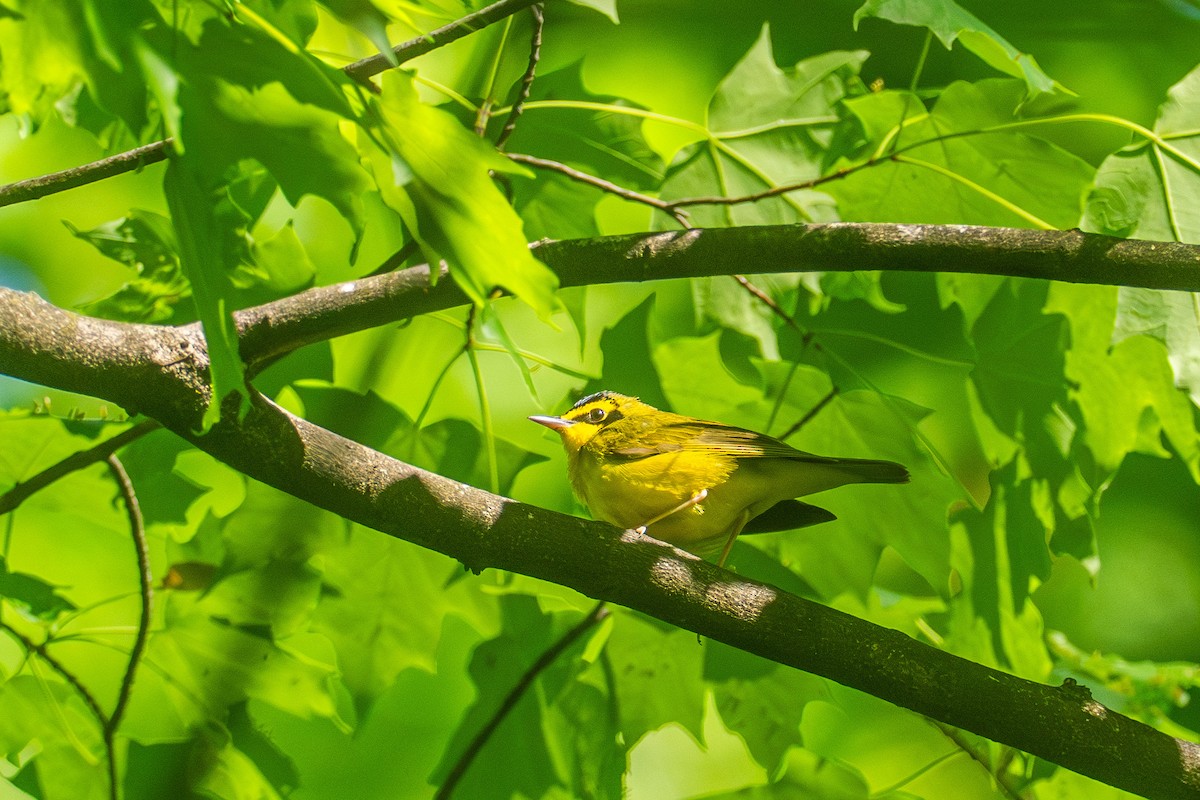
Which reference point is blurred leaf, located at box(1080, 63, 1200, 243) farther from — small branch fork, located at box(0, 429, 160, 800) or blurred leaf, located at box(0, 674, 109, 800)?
blurred leaf, located at box(0, 674, 109, 800)

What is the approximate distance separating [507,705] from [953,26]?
1.85 metres

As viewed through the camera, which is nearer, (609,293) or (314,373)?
(314,373)

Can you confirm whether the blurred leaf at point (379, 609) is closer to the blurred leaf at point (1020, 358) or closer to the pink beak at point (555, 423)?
the pink beak at point (555, 423)

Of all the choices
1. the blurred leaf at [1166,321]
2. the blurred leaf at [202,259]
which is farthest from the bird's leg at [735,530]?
the blurred leaf at [202,259]

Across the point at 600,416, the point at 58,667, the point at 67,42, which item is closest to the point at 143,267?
the point at 58,667

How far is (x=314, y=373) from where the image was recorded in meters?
2.61

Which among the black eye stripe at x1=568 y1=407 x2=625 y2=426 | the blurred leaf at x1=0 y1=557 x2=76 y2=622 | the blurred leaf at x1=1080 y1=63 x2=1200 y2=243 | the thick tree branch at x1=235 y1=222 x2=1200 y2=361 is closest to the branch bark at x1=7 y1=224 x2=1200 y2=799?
the thick tree branch at x1=235 y1=222 x2=1200 y2=361

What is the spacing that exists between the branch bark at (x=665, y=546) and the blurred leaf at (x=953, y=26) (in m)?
0.40

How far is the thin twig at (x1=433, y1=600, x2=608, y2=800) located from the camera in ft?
8.09

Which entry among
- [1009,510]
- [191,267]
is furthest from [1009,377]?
[191,267]

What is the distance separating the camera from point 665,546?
1779 mm

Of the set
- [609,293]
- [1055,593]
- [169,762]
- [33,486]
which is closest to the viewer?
[33,486]

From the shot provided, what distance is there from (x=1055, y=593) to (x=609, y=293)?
2.65m

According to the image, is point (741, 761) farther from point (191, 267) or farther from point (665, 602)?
point (191, 267)
